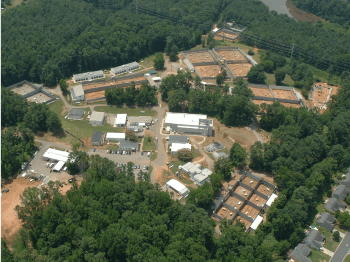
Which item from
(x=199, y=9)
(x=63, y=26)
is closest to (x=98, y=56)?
(x=63, y=26)

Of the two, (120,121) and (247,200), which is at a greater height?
(120,121)

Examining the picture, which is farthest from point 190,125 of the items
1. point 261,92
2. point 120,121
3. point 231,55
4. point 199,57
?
point 231,55

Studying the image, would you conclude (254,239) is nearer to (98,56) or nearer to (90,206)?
(90,206)

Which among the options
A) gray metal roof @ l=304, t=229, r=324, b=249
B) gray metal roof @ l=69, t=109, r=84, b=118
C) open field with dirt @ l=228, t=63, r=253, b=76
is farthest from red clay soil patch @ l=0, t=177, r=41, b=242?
open field with dirt @ l=228, t=63, r=253, b=76

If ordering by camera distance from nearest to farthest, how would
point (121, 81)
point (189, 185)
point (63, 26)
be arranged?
1. point (189, 185)
2. point (121, 81)
3. point (63, 26)

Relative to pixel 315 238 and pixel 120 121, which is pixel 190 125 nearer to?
pixel 120 121

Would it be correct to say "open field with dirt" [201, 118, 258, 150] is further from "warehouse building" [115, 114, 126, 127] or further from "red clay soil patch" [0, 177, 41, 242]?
"red clay soil patch" [0, 177, 41, 242]
